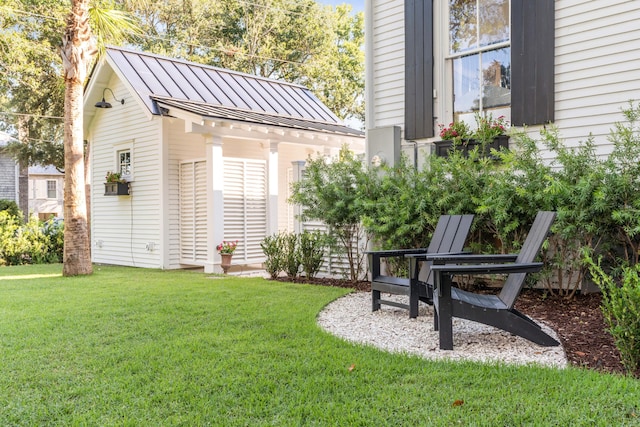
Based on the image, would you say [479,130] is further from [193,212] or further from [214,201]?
[193,212]

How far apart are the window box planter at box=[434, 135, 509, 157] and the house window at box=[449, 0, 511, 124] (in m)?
0.41

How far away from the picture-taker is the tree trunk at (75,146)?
29.5ft

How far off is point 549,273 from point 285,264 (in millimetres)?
4005

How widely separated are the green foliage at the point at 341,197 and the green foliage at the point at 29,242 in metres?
8.00

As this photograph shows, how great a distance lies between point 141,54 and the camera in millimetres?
12203

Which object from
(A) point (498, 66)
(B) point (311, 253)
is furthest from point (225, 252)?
(A) point (498, 66)

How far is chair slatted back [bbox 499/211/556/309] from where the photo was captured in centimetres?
386

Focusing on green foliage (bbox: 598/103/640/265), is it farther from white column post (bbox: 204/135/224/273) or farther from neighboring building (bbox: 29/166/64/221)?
neighboring building (bbox: 29/166/64/221)

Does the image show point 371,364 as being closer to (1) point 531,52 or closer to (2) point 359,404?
(2) point 359,404

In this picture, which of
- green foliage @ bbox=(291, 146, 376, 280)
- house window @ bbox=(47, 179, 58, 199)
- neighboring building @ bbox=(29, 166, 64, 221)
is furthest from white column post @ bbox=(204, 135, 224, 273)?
house window @ bbox=(47, 179, 58, 199)

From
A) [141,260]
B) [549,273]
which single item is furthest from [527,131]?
[141,260]

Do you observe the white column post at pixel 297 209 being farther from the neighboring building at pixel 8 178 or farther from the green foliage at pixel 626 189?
the neighboring building at pixel 8 178

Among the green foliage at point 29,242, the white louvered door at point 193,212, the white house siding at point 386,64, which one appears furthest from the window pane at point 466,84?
the green foliage at point 29,242

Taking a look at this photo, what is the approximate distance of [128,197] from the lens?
38.1 feet
